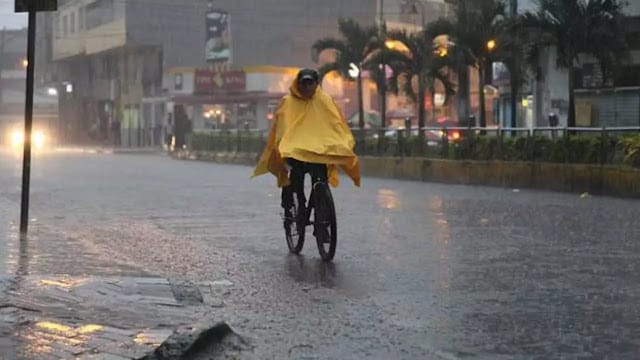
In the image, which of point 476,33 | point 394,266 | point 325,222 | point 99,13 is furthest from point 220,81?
point 394,266

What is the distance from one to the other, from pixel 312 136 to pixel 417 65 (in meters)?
25.6

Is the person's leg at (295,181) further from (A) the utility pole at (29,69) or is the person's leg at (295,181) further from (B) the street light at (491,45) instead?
(B) the street light at (491,45)

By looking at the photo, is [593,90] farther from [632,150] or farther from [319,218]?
[319,218]

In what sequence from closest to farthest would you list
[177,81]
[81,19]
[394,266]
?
[394,266]
[177,81]
[81,19]

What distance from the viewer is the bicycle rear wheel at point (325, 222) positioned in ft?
30.4

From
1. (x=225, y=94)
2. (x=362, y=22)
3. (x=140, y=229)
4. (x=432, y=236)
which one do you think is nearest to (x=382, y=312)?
(x=432, y=236)

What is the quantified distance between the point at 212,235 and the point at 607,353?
653cm

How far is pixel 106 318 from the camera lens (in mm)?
6477

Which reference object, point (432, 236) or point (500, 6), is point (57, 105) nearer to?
point (500, 6)

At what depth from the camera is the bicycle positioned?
9.29 m

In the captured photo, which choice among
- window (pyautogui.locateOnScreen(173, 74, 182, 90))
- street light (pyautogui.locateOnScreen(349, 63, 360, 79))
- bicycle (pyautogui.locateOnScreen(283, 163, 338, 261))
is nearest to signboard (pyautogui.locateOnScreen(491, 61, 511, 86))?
street light (pyautogui.locateOnScreen(349, 63, 360, 79))

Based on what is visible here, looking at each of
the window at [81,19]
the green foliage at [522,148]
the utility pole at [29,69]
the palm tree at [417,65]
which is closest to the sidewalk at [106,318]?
the utility pole at [29,69]

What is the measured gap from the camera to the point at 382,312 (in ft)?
23.1

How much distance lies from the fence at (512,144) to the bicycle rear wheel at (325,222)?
29.7 feet
